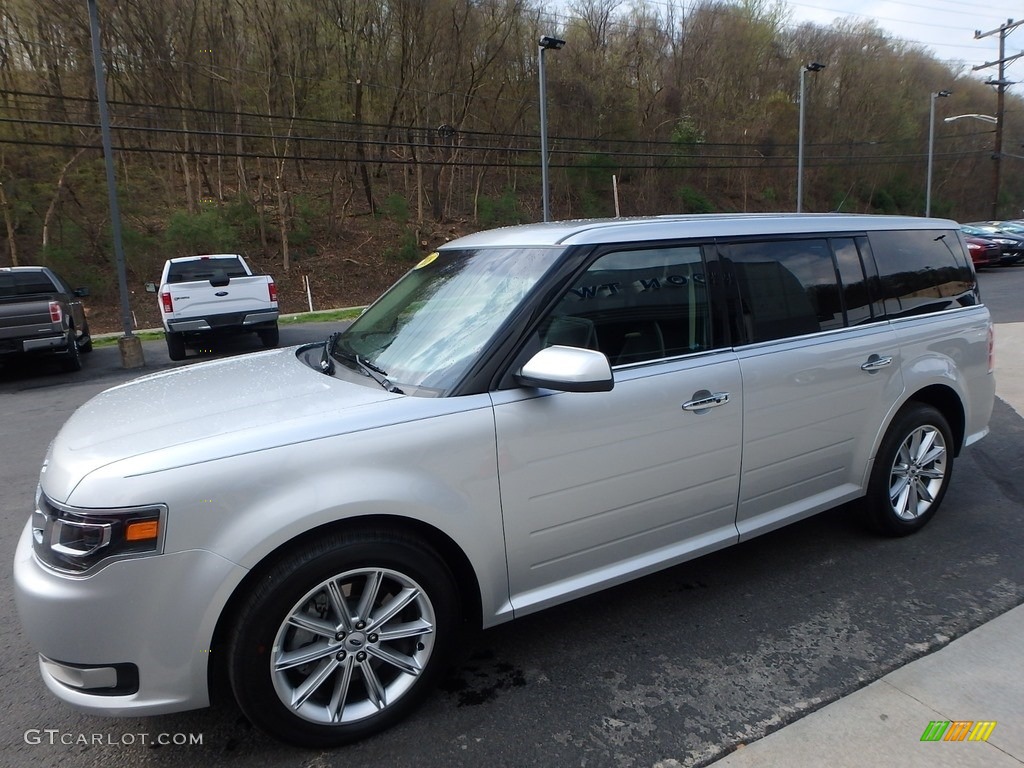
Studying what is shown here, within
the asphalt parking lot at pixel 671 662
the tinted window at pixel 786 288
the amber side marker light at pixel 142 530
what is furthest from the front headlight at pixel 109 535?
the tinted window at pixel 786 288

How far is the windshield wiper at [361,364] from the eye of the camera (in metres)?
2.75

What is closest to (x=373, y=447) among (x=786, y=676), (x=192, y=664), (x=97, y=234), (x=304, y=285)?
(x=192, y=664)

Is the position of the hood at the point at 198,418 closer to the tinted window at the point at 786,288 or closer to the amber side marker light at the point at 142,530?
the amber side marker light at the point at 142,530

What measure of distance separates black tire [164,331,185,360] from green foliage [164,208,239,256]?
1456cm

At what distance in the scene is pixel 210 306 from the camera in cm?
1237

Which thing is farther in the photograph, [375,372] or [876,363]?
[876,363]

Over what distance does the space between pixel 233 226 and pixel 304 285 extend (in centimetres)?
440

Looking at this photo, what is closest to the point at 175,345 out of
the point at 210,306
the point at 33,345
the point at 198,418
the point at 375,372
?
the point at 210,306

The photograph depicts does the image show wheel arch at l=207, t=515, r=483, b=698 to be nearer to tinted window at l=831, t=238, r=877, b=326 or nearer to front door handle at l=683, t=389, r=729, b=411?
front door handle at l=683, t=389, r=729, b=411

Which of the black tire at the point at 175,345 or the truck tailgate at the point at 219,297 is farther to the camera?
the black tire at the point at 175,345

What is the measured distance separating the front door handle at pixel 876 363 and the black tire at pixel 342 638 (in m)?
2.46

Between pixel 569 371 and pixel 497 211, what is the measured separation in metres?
32.5

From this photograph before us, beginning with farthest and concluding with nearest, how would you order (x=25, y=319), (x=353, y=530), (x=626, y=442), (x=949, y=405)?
1. (x=25, y=319)
2. (x=949, y=405)
3. (x=626, y=442)
4. (x=353, y=530)

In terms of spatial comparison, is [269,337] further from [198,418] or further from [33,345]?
[198,418]
